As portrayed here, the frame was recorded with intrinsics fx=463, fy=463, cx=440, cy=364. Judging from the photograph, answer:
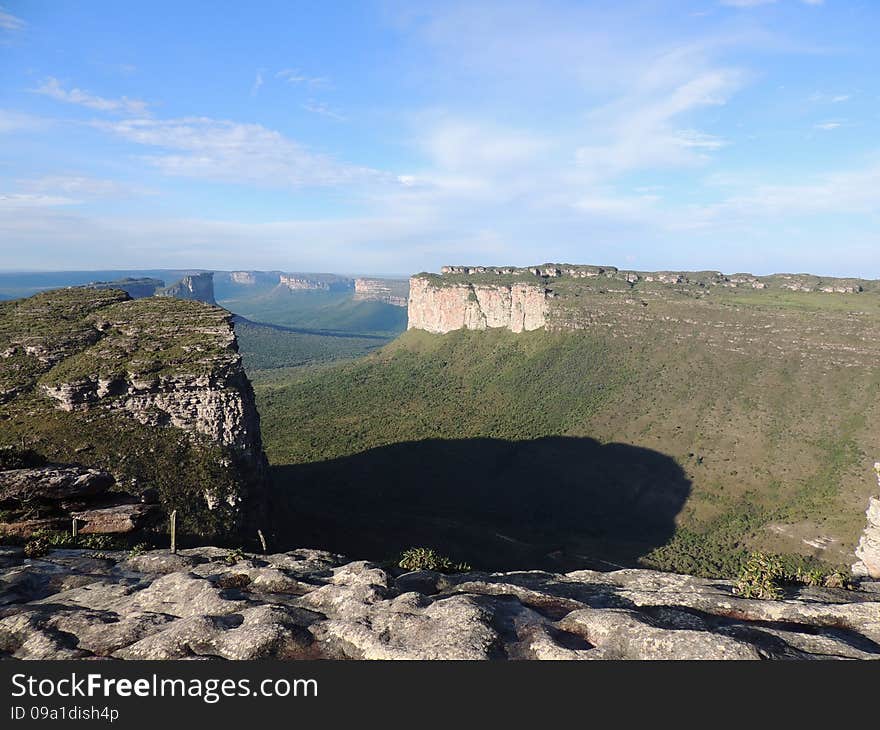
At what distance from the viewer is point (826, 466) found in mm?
80938

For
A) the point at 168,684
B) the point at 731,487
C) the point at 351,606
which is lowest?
the point at 731,487

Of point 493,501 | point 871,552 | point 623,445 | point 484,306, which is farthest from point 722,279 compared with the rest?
point 871,552

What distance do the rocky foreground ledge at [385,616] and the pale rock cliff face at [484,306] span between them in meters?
142

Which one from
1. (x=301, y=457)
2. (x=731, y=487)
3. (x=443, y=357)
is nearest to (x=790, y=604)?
(x=731, y=487)

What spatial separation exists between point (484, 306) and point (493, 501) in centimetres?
9969

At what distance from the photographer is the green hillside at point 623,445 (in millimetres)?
71188

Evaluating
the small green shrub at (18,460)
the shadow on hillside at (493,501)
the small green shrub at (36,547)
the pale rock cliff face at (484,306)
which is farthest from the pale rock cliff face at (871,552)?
the pale rock cliff face at (484,306)

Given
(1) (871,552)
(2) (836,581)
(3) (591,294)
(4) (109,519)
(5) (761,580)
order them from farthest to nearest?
(3) (591,294)
(4) (109,519)
(1) (871,552)
(2) (836,581)
(5) (761,580)

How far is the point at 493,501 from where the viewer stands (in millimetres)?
91125

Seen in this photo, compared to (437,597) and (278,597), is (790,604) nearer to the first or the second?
(437,597)

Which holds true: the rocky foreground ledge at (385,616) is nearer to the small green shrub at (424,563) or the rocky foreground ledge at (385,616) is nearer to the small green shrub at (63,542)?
the small green shrub at (63,542)

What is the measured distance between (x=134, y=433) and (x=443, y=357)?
424 ft

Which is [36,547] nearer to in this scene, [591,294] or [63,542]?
[63,542]

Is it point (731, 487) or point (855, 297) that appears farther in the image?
point (855, 297)
